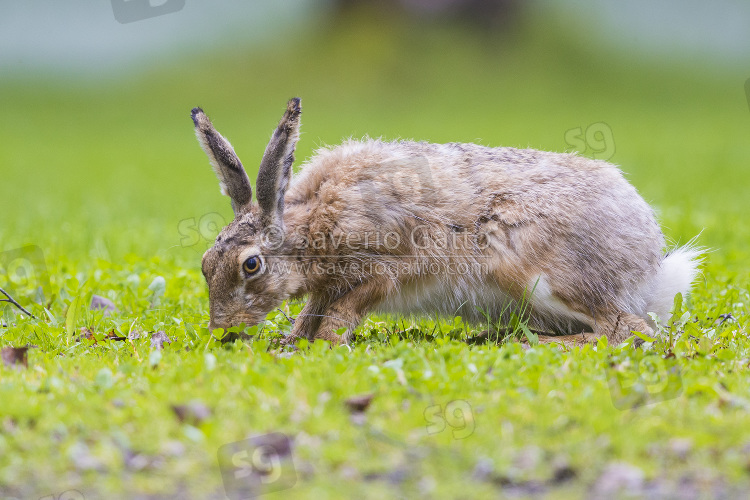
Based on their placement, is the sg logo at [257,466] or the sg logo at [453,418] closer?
the sg logo at [257,466]

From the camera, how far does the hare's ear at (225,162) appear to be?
5383 millimetres

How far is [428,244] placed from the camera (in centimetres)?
561

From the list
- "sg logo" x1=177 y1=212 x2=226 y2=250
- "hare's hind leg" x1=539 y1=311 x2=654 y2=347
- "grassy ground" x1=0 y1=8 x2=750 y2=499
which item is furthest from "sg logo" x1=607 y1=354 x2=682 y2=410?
"sg logo" x1=177 y1=212 x2=226 y2=250

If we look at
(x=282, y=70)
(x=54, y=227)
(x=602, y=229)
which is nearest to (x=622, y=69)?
(x=282, y=70)

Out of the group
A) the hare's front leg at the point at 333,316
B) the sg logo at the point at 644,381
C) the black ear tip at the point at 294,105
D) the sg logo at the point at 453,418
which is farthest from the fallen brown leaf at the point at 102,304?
the sg logo at the point at 644,381

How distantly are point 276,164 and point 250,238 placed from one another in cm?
47

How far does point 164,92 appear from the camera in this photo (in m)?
29.3

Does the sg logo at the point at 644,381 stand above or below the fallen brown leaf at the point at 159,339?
below

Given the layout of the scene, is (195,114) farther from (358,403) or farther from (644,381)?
(644,381)

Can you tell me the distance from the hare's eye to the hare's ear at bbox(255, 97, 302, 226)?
25 centimetres

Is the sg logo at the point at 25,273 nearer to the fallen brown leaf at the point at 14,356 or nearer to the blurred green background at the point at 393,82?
the fallen brown leaf at the point at 14,356

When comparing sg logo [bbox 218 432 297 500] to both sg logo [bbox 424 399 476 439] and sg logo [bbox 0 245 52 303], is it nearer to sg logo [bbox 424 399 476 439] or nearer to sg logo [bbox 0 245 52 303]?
sg logo [bbox 424 399 476 439]

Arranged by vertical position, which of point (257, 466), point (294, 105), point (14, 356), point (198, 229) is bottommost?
point (257, 466)

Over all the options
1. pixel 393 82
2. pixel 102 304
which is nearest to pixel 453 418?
pixel 102 304
